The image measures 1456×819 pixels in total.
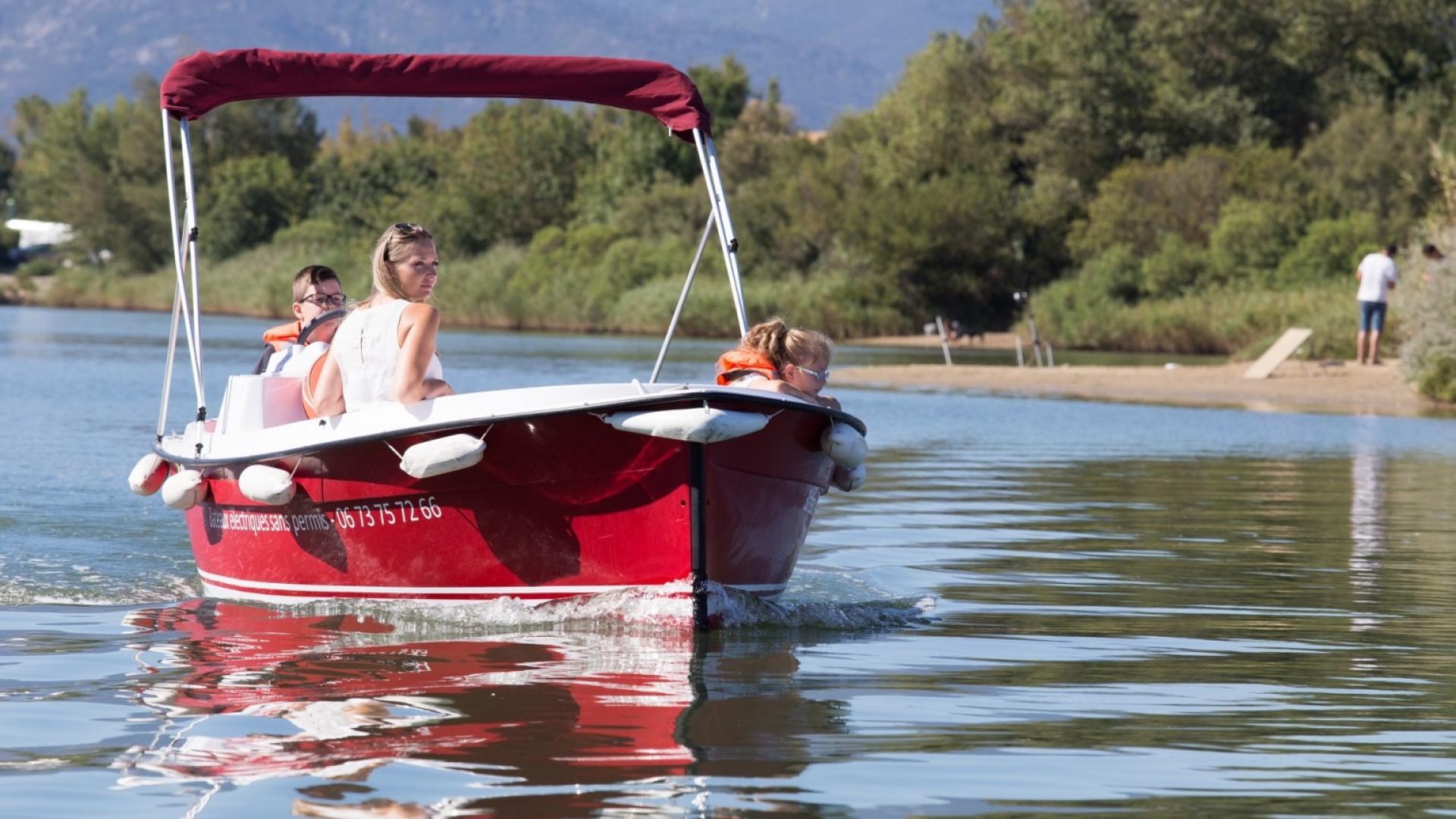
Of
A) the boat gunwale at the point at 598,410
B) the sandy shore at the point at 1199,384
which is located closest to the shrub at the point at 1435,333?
the sandy shore at the point at 1199,384

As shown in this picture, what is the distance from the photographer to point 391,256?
8.29 meters

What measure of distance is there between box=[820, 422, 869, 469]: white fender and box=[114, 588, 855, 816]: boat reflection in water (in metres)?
0.84

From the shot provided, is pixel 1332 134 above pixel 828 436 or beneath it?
above

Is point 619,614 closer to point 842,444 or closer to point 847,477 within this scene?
point 842,444

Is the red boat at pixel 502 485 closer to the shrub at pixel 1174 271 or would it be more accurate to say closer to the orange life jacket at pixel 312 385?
the orange life jacket at pixel 312 385

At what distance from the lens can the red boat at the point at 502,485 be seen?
7785 millimetres

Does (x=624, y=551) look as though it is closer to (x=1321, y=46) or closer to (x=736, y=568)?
(x=736, y=568)

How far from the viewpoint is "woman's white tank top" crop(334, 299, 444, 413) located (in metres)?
8.26

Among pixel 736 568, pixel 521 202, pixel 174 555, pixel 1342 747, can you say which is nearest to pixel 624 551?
pixel 736 568

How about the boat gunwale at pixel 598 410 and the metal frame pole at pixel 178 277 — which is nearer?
the boat gunwale at pixel 598 410

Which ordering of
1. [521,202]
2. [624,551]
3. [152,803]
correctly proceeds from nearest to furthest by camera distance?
[152,803], [624,551], [521,202]

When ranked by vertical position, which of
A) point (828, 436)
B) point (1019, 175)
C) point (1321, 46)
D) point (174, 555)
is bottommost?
point (174, 555)

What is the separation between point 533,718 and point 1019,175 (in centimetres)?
5817

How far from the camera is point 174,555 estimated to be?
37.4 feet
